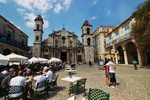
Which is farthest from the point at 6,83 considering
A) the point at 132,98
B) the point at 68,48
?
the point at 68,48

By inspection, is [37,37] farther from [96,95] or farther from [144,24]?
[96,95]

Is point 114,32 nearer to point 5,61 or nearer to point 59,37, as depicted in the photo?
point 59,37

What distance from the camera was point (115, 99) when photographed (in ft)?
11.0

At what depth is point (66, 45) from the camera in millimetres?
32000

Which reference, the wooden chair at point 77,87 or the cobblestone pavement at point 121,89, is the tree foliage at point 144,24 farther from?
the wooden chair at point 77,87

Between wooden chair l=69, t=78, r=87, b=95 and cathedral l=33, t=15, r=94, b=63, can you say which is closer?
wooden chair l=69, t=78, r=87, b=95

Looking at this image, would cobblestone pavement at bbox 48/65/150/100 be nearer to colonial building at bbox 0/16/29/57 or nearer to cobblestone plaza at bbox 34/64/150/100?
cobblestone plaza at bbox 34/64/150/100

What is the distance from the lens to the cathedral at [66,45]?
28.4 m

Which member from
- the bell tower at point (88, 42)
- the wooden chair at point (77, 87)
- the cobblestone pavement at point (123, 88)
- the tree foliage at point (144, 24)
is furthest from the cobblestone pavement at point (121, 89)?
the bell tower at point (88, 42)

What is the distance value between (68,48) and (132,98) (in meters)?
28.3

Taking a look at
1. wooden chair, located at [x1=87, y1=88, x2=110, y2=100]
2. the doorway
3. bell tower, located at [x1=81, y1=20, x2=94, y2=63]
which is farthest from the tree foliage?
the doorway

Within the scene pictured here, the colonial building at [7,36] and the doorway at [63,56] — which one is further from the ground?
the colonial building at [7,36]

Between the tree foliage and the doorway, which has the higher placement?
the tree foliage

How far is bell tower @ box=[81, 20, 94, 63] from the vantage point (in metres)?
30.2
